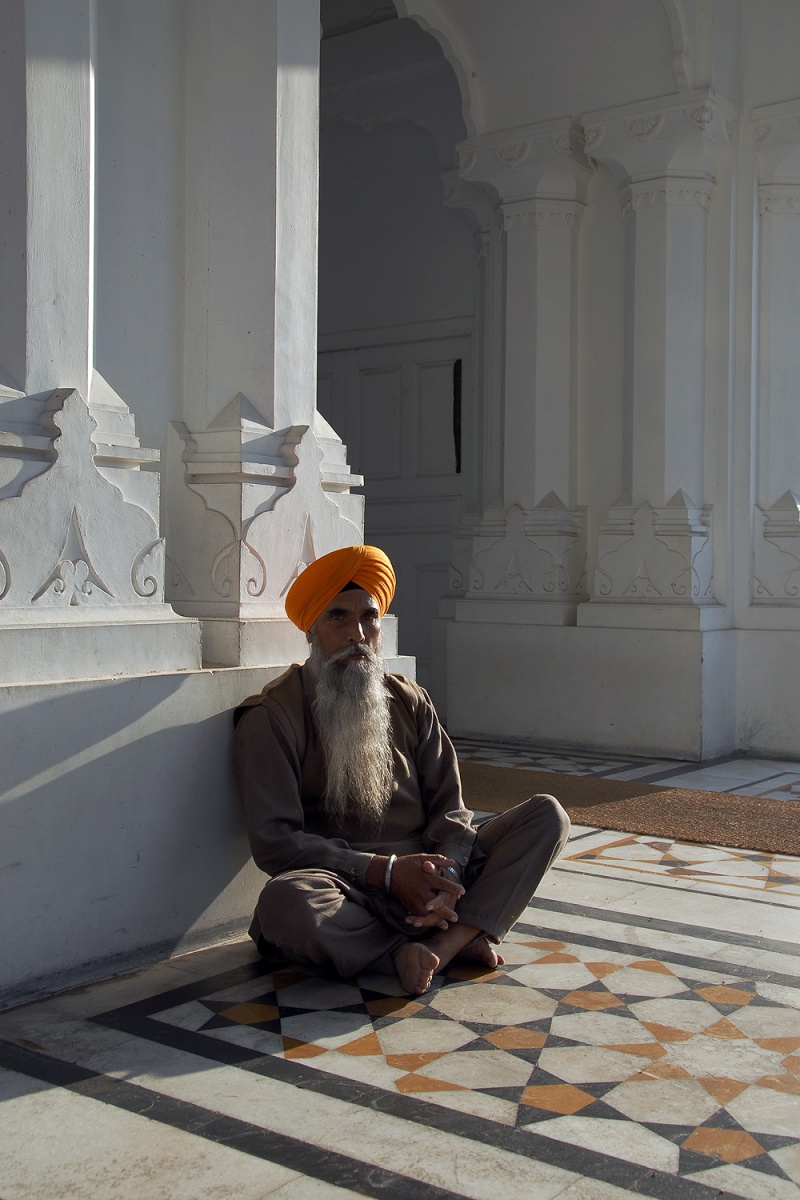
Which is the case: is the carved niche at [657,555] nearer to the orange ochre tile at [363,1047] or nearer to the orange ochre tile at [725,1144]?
the orange ochre tile at [363,1047]

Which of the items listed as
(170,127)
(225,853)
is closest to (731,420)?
(170,127)

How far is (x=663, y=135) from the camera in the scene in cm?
667

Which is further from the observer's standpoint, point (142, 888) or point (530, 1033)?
point (142, 888)

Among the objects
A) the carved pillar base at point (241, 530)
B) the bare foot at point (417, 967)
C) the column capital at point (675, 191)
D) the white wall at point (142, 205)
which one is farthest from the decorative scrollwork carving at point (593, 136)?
the bare foot at point (417, 967)

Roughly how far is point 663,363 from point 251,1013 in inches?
192

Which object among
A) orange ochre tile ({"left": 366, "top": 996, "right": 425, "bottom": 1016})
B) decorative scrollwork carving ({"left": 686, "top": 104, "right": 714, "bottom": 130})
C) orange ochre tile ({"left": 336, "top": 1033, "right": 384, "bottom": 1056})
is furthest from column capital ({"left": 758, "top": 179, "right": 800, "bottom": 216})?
orange ochre tile ({"left": 336, "top": 1033, "right": 384, "bottom": 1056})

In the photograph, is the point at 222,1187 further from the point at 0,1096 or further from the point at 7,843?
the point at 7,843

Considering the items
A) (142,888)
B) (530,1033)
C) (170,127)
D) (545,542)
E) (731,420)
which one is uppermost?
(170,127)

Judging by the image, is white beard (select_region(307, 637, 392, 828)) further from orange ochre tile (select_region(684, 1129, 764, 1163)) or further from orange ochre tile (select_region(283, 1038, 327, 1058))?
orange ochre tile (select_region(684, 1129, 764, 1163))

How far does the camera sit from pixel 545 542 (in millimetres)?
7137

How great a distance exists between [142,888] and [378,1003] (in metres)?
0.65

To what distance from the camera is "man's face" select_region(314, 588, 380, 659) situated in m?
3.15

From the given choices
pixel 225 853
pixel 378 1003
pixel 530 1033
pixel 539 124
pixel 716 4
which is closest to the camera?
pixel 530 1033

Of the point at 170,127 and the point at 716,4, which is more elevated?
the point at 716,4
